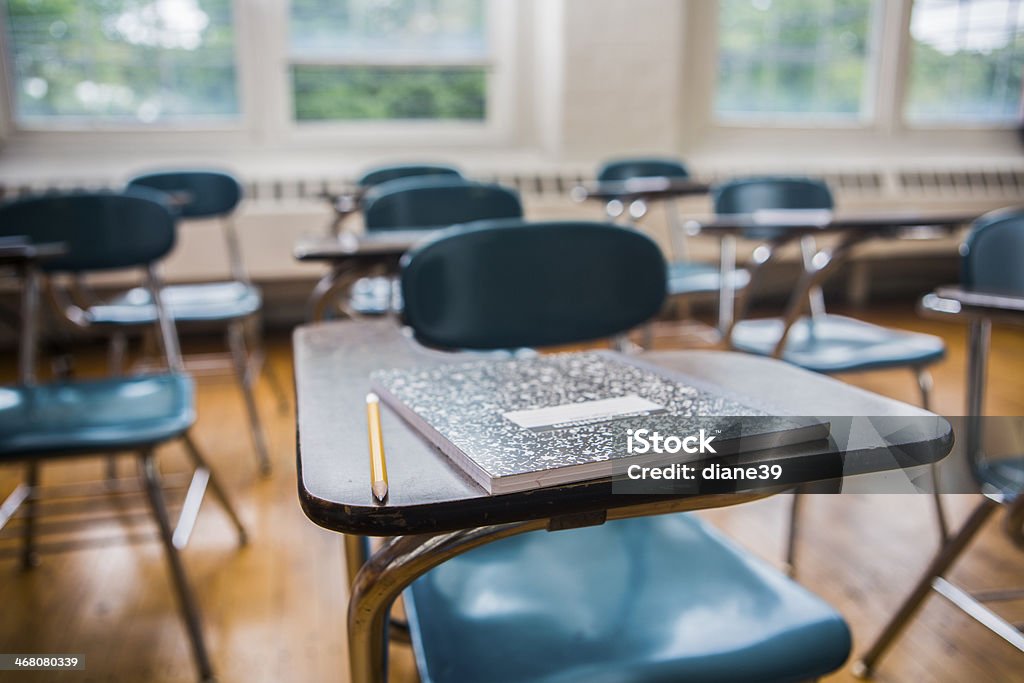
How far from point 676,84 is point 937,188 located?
1788 mm

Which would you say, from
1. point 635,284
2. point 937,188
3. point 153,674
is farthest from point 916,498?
point 937,188

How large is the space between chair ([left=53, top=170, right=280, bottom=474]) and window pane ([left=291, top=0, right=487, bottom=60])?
1.33 metres

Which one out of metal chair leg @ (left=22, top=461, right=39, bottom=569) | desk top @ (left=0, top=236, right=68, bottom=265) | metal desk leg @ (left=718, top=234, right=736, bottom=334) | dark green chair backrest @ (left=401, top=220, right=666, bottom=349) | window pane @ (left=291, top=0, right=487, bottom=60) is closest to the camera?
dark green chair backrest @ (left=401, top=220, right=666, bottom=349)

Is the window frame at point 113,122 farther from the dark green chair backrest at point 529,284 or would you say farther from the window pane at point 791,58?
the dark green chair backrest at point 529,284

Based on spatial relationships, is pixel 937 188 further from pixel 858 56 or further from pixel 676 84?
pixel 676 84

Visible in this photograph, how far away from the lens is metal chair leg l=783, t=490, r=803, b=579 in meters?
1.72

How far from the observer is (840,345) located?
6.88 ft

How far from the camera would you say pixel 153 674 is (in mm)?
1508

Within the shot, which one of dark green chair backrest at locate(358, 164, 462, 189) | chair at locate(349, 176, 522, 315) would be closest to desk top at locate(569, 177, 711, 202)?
dark green chair backrest at locate(358, 164, 462, 189)

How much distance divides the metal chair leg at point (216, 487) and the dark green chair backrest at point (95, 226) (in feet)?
1.85

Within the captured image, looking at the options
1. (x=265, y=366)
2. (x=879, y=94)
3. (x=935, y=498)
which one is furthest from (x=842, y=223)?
(x=879, y=94)

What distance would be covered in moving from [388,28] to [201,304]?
2.27 m

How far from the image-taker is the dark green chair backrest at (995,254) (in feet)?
5.02

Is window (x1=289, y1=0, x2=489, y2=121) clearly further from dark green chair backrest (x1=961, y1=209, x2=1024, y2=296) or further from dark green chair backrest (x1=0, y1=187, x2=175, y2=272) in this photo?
dark green chair backrest (x1=961, y1=209, x2=1024, y2=296)
